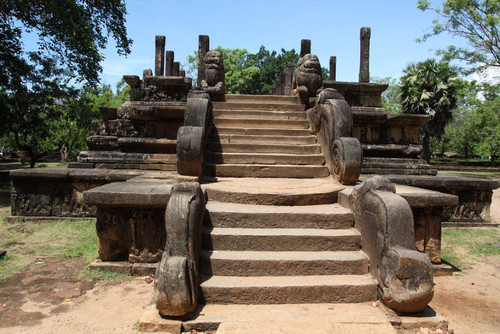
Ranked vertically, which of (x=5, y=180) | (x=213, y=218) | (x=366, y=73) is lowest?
(x=5, y=180)

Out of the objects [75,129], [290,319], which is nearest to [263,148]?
[290,319]

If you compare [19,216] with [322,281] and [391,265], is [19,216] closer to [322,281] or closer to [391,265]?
[322,281]

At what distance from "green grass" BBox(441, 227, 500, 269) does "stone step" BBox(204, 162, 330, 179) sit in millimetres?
2066

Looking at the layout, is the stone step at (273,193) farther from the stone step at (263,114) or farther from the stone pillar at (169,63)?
the stone pillar at (169,63)

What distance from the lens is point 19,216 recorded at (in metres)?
5.29

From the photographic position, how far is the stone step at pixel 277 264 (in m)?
3.06

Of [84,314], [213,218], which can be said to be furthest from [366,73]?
[84,314]

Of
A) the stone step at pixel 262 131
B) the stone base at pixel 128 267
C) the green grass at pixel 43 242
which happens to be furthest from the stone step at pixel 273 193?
the stone step at pixel 262 131

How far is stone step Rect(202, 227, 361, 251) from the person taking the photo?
3264mm

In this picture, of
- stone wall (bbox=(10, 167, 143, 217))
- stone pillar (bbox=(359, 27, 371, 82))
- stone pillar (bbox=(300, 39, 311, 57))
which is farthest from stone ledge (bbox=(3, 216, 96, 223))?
stone pillar (bbox=(359, 27, 371, 82))

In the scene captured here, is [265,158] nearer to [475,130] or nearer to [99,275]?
[99,275]

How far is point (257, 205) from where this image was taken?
3811mm

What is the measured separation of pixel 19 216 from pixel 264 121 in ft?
14.5

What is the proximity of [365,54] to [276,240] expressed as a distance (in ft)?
27.1
